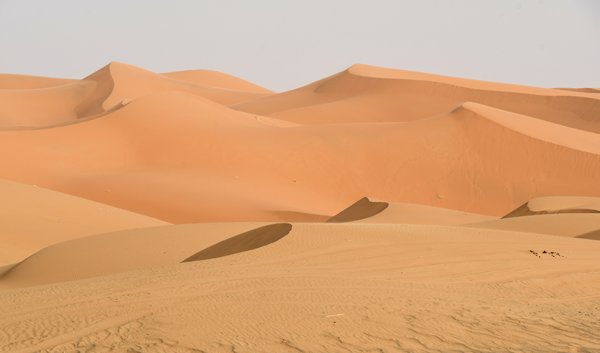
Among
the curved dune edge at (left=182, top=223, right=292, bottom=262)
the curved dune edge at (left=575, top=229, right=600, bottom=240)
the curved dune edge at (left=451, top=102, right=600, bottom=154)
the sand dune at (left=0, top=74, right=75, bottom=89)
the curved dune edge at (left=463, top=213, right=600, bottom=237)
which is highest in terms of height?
the sand dune at (left=0, top=74, right=75, bottom=89)

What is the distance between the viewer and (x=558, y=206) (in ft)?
71.4

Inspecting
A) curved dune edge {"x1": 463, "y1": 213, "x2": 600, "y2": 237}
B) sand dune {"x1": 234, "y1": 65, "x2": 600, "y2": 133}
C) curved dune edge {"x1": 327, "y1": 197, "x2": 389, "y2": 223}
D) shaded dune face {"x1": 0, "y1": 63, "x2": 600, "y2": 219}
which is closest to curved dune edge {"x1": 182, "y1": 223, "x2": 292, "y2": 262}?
curved dune edge {"x1": 463, "y1": 213, "x2": 600, "y2": 237}

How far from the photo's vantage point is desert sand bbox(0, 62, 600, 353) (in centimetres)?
591

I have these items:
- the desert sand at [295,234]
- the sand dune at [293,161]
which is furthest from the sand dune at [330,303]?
the sand dune at [293,161]

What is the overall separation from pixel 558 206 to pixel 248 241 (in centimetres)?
1269

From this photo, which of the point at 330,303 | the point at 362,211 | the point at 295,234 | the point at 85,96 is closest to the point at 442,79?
the point at 85,96

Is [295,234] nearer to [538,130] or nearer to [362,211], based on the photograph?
[362,211]

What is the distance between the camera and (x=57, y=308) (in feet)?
22.2

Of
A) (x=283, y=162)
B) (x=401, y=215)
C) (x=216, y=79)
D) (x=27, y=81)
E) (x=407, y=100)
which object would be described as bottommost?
(x=401, y=215)

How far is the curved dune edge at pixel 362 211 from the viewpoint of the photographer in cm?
2247

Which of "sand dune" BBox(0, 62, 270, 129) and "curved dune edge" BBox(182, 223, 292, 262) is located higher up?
"sand dune" BBox(0, 62, 270, 129)

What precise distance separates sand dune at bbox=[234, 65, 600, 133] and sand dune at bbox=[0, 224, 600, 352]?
46925mm

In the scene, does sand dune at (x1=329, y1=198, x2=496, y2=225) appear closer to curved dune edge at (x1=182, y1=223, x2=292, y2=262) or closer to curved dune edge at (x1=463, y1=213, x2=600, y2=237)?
curved dune edge at (x1=463, y1=213, x2=600, y2=237)

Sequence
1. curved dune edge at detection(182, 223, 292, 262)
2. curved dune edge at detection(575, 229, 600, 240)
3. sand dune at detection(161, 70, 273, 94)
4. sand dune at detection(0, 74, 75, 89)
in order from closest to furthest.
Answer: curved dune edge at detection(182, 223, 292, 262) < curved dune edge at detection(575, 229, 600, 240) < sand dune at detection(0, 74, 75, 89) < sand dune at detection(161, 70, 273, 94)
